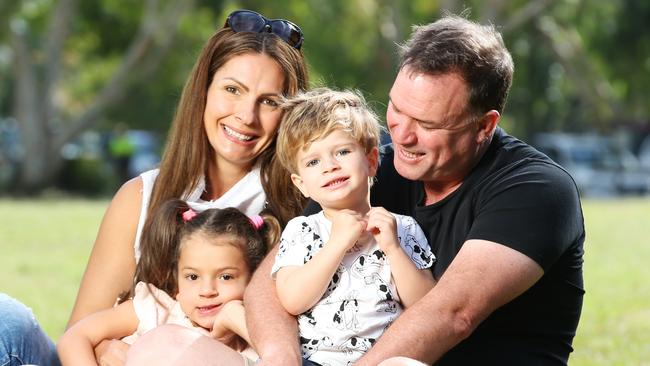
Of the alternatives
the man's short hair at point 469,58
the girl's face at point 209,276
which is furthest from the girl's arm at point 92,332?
the man's short hair at point 469,58

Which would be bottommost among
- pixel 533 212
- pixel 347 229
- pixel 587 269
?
pixel 587 269

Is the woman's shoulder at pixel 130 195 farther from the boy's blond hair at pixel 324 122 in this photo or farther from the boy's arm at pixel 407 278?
the boy's arm at pixel 407 278

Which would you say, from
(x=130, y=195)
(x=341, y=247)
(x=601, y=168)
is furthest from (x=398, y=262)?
(x=601, y=168)

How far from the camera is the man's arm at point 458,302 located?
334cm

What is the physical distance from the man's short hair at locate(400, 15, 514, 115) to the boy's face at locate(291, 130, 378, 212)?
0.35 metres

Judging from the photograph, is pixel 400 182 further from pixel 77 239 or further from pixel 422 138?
pixel 77 239

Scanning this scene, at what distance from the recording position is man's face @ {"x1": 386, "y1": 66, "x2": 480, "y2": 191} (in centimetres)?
375

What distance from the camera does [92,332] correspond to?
13.5 ft

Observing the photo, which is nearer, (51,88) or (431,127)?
(431,127)

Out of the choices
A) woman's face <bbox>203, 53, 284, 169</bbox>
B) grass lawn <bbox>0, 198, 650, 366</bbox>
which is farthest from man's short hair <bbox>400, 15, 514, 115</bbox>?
grass lawn <bbox>0, 198, 650, 366</bbox>

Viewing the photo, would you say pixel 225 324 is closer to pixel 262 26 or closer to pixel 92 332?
pixel 92 332

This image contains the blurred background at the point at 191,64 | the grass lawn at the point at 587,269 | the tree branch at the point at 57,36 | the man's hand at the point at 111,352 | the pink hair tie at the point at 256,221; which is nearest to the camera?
the man's hand at the point at 111,352

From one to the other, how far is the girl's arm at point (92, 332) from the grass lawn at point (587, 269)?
390 cm

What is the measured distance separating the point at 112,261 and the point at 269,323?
1.16m
